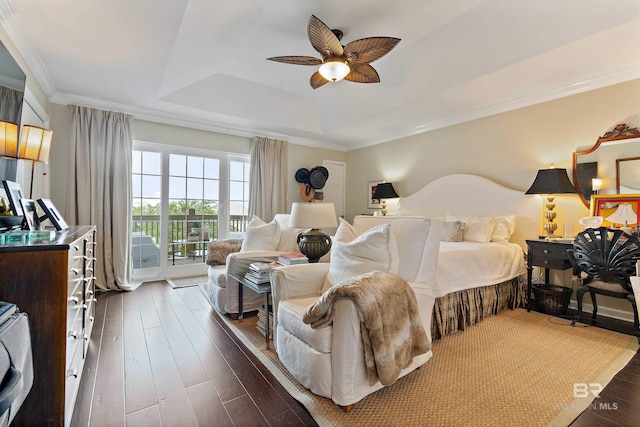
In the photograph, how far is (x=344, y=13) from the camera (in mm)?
2355

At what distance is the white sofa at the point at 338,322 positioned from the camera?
1516mm

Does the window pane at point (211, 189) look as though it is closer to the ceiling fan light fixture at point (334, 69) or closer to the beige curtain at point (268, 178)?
the beige curtain at point (268, 178)

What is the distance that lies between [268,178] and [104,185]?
2.35 meters

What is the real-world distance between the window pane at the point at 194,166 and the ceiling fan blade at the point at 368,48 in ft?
10.5

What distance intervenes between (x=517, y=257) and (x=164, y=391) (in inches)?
140

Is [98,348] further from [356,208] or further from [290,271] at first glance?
[356,208]

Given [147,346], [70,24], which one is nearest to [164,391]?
[147,346]

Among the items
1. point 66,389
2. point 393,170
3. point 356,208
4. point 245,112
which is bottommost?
point 66,389

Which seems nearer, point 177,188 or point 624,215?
point 624,215

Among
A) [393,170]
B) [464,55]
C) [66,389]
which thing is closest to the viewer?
[66,389]

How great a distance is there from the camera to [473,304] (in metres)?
2.74

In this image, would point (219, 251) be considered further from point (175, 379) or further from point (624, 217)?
point (624, 217)

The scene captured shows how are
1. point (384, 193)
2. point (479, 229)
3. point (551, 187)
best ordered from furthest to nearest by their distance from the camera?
point (384, 193), point (479, 229), point (551, 187)

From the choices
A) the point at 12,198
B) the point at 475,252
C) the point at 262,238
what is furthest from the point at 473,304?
the point at 12,198
